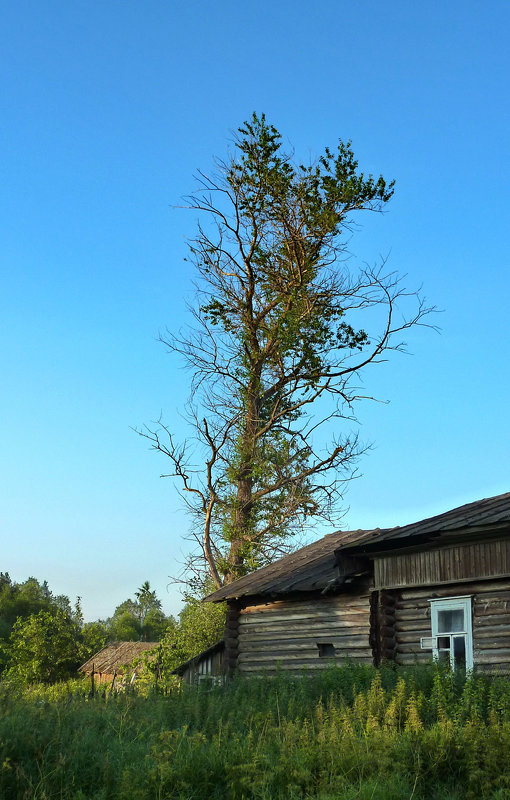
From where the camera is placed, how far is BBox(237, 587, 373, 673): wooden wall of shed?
1727 centimetres

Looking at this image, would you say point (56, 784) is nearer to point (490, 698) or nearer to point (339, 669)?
point (490, 698)

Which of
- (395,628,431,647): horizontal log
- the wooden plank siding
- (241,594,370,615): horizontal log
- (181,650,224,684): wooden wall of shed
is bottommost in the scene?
(181,650,224,684): wooden wall of shed

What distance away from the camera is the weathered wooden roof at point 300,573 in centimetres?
1842

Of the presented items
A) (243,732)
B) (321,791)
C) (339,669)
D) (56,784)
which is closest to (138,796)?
(56,784)

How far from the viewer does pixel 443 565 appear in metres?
15.2

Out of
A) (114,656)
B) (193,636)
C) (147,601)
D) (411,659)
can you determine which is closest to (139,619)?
(147,601)

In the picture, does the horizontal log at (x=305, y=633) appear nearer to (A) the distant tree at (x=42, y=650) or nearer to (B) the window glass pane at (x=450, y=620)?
(B) the window glass pane at (x=450, y=620)

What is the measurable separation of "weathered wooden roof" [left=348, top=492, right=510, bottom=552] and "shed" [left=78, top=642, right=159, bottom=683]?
40377mm

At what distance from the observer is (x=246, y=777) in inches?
299

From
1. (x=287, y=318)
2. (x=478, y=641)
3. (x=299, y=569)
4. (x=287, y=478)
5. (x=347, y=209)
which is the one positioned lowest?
(x=478, y=641)

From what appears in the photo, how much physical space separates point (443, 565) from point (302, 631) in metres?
4.94

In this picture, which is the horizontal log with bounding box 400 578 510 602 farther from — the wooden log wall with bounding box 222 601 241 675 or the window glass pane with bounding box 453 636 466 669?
the wooden log wall with bounding box 222 601 241 675

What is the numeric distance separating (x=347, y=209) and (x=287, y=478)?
10.3 meters

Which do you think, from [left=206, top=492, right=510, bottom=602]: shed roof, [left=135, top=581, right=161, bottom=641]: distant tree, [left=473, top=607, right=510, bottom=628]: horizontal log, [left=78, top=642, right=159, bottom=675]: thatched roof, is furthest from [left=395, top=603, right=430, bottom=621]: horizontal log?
[left=135, top=581, right=161, bottom=641]: distant tree
